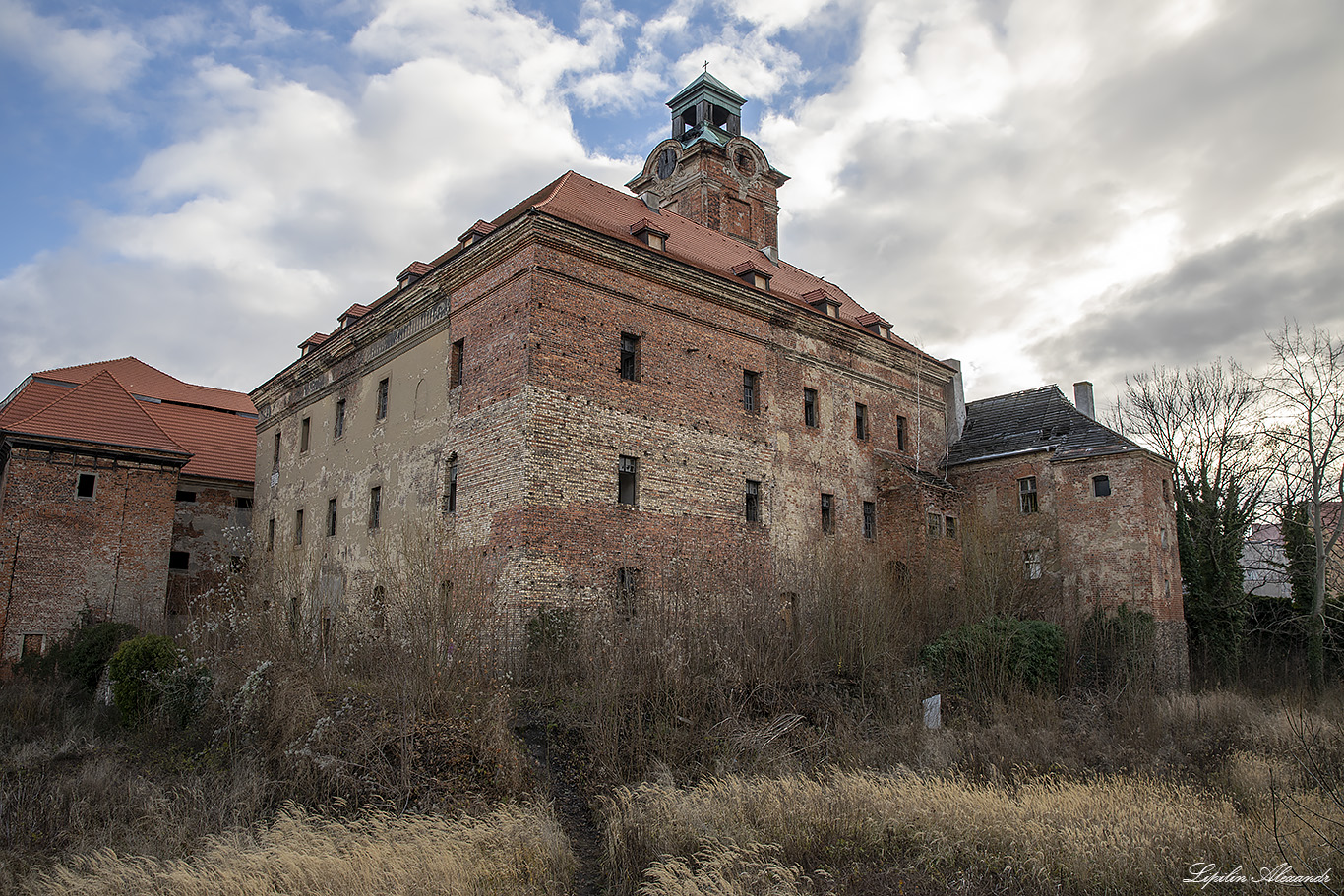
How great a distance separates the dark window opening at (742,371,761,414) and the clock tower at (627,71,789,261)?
7.65m

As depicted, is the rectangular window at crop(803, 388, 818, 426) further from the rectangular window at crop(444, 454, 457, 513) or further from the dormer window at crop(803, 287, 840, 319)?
the rectangular window at crop(444, 454, 457, 513)

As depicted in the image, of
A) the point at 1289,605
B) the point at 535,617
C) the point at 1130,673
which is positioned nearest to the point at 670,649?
the point at 535,617

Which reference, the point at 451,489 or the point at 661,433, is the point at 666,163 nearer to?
the point at 661,433

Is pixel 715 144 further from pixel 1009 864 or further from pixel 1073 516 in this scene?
pixel 1009 864

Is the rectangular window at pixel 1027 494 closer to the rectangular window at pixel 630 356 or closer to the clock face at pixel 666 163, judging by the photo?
the rectangular window at pixel 630 356

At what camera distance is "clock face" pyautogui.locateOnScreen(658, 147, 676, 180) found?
29.8m

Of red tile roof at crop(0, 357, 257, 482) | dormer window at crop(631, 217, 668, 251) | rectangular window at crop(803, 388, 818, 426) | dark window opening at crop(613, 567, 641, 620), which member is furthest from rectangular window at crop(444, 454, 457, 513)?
red tile roof at crop(0, 357, 257, 482)

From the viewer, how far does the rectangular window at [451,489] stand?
→ 60.9 feet

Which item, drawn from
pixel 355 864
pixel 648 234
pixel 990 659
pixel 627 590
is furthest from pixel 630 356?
pixel 355 864

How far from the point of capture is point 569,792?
11.7m

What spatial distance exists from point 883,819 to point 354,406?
18.1 meters

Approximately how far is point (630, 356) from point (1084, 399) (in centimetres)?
1730

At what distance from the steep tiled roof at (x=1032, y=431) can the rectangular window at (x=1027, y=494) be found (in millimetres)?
855

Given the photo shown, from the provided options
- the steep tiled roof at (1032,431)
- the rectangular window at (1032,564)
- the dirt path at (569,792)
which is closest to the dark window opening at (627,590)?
the dirt path at (569,792)
